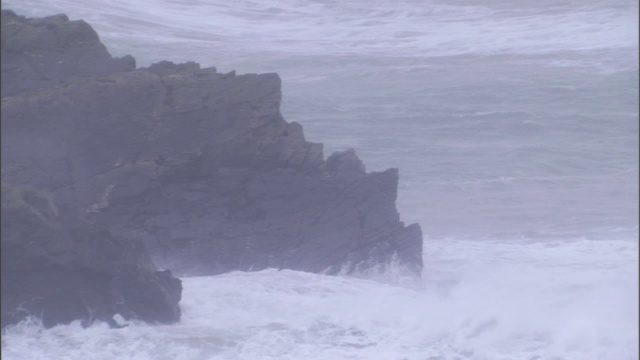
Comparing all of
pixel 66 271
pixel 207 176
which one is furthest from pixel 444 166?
pixel 66 271

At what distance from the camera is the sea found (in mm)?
9227

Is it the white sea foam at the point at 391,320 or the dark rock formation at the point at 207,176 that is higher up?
the dark rock formation at the point at 207,176

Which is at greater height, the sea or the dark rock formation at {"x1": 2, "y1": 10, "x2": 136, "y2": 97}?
the dark rock formation at {"x1": 2, "y1": 10, "x2": 136, "y2": 97}

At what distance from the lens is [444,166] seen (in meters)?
16.7

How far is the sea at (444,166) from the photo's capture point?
9.23 metres

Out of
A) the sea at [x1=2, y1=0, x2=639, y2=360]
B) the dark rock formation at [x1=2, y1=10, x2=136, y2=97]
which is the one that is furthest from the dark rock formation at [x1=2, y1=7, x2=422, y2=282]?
the sea at [x1=2, y1=0, x2=639, y2=360]

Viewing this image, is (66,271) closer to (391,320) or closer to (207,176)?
(207,176)

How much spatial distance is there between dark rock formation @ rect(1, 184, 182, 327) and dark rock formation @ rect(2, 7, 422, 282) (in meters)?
0.79

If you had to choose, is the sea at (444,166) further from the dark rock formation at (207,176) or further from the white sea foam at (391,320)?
the dark rock formation at (207,176)

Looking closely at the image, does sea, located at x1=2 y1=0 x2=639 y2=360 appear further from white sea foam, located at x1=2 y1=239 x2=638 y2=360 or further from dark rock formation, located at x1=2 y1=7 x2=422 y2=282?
dark rock formation, located at x1=2 y1=7 x2=422 y2=282

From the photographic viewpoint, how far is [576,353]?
30.4ft

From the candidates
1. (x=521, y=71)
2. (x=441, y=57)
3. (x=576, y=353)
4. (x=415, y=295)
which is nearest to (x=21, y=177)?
(x=415, y=295)

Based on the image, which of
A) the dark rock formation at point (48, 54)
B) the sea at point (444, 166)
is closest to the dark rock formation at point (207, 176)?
the dark rock formation at point (48, 54)

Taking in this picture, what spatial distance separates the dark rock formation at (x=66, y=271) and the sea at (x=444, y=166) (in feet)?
0.48
